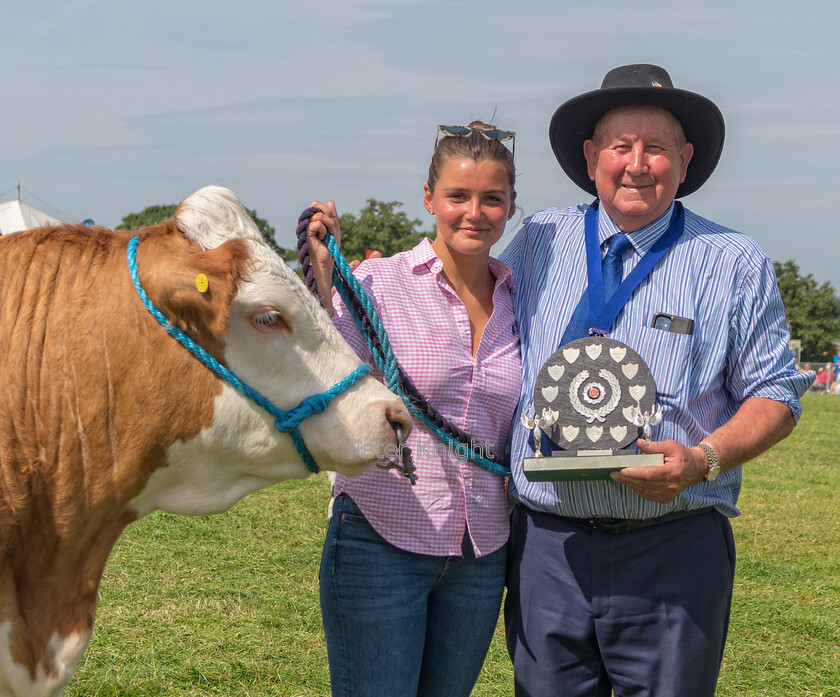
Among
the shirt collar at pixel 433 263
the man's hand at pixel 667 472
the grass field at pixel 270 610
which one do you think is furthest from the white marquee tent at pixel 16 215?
the man's hand at pixel 667 472

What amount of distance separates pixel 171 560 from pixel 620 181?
5.12 m

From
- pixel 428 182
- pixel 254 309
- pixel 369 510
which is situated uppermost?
pixel 428 182

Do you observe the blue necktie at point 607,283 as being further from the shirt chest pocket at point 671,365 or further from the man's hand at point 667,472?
the man's hand at point 667,472

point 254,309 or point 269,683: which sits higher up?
point 254,309

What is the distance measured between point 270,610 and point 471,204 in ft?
12.7

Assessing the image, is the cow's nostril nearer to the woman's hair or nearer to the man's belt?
the man's belt

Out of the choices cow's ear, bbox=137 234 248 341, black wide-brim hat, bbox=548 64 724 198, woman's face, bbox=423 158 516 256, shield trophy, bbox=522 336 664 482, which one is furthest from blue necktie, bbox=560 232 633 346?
cow's ear, bbox=137 234 248 341

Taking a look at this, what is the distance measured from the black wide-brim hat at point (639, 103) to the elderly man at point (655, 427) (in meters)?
0.01

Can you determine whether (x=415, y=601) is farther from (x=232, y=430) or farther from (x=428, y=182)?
(x=428, y=182)

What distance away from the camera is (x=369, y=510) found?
304cm

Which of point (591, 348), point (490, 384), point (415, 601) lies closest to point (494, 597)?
point (415, 601)

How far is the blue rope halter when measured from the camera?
95.3 inches

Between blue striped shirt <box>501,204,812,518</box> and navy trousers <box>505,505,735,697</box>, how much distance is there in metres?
0.12

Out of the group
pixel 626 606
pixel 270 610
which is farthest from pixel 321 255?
pixel 270 610
